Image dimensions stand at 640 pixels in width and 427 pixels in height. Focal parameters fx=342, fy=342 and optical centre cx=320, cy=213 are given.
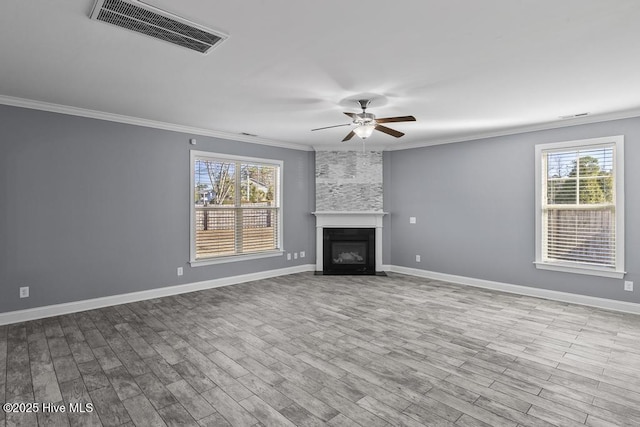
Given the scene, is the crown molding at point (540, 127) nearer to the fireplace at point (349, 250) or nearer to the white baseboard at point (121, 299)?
the fireplace at point (349, 250)

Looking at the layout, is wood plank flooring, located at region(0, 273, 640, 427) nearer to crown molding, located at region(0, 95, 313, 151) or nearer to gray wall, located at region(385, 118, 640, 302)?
gray wall, located at region(385, 118, 640, 302)

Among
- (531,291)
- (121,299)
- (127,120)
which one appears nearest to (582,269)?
(531,291)

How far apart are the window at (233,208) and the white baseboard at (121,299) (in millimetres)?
361

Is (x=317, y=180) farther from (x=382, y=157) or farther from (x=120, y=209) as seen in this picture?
(x=120, y=209)

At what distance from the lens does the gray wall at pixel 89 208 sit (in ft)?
13.4

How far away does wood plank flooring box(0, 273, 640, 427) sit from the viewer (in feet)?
7.57

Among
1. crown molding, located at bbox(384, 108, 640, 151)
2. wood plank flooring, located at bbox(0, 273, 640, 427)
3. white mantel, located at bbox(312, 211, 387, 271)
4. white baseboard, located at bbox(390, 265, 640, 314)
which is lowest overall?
wood plank flooring, located at bbox(0, 273, 640, 427)

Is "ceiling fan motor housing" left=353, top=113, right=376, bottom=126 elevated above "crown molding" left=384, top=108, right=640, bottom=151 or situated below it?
below

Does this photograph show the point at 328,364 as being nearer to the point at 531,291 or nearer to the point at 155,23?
the point at 155,23

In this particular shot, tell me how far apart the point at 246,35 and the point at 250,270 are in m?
4.56

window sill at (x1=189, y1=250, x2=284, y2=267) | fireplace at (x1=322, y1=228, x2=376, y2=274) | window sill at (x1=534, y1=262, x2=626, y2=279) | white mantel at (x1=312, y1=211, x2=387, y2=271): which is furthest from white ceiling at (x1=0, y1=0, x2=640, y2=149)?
fireplace at (x1=322, y1=228, x2=376, y2=274)

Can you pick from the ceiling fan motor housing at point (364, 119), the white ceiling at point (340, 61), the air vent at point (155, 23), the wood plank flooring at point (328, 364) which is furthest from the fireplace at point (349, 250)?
the air vent at point (155, 23)

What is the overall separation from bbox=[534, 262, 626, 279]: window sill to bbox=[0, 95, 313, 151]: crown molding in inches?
191

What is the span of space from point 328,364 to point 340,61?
8.65 ft
